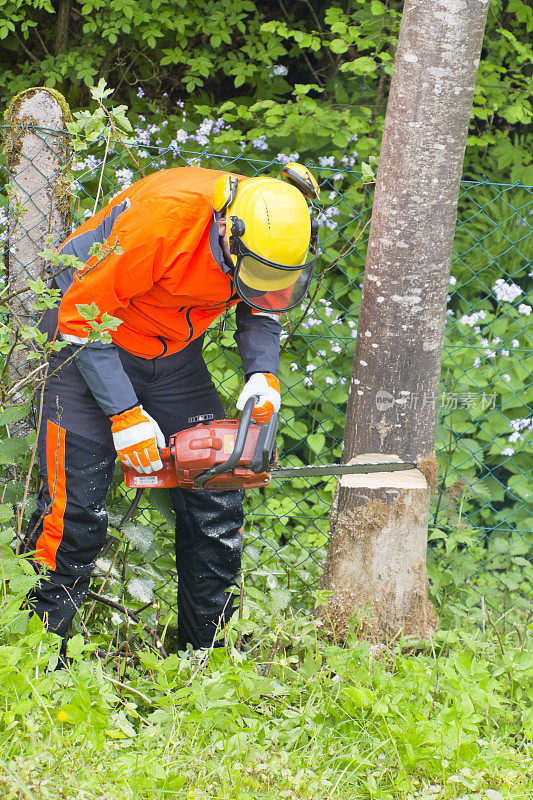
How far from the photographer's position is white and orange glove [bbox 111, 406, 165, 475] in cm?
230

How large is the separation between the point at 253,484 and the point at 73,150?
1444 millimetres

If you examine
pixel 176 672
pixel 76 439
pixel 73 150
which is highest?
pixel 73 150

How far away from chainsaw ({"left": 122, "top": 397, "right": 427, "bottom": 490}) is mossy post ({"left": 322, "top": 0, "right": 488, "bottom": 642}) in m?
0.29

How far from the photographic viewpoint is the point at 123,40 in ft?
16.3

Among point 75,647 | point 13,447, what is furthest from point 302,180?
point 75,647

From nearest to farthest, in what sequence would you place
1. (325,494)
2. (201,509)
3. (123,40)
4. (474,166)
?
1. (201,509)
2. (325,494)
3. (474,166)
4. (123,40)

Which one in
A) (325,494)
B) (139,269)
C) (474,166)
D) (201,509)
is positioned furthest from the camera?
(474,166)

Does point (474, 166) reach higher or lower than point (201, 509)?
higher

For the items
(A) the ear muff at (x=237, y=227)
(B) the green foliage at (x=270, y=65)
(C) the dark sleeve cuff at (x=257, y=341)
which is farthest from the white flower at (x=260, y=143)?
(A) the ear muff at (x=237, y=227)

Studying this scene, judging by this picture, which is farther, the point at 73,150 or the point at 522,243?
the point at 522,243

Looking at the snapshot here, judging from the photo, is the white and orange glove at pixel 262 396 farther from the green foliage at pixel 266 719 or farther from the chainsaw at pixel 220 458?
the green foliage at pixel 266 719

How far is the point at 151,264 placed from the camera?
2.22 metres

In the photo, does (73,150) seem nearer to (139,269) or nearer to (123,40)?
(139,269)

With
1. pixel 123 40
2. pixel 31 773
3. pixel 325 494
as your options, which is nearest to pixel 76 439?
pixel 31 773
